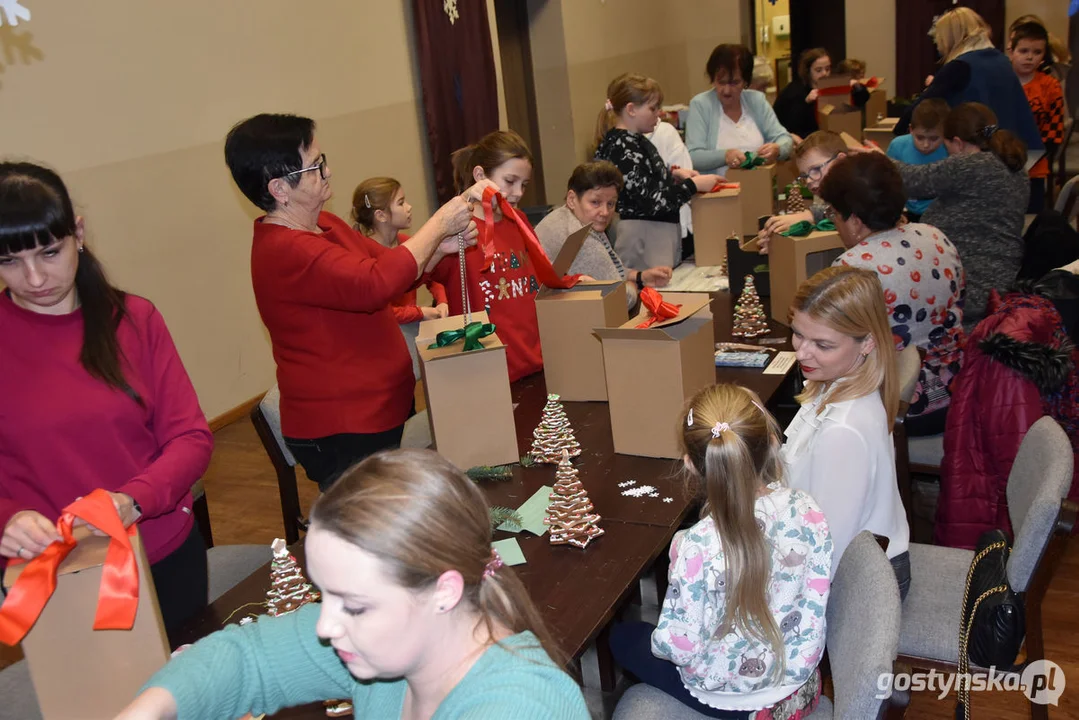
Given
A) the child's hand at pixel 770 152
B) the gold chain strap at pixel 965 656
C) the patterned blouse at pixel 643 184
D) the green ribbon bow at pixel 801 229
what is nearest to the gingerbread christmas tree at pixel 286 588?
the gold chain strap at pixel 965 656

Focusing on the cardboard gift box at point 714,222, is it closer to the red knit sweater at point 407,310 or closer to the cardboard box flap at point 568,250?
the red knit sweater at point 407,310

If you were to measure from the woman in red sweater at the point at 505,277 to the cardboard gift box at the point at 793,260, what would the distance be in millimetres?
932

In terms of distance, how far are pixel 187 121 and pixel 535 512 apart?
11.9ft

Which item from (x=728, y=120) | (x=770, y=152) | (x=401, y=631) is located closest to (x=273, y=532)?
(x=401, y=631)

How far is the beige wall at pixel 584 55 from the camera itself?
8398mm

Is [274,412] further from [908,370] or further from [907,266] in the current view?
[907,266]

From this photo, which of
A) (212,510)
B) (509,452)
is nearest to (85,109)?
(212,510)

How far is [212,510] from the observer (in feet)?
14.1

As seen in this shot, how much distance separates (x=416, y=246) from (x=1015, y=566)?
157cm

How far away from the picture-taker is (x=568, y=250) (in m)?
3.04

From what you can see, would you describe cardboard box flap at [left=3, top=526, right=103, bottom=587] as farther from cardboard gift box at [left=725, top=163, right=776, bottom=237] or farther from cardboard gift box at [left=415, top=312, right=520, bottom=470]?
cardboard gift box at [left=725, top=163, right=776, bottom=237]

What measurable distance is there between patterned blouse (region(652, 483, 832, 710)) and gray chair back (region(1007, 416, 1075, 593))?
1.51 ft

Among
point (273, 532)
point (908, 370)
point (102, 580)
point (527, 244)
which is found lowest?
point (273, 532)

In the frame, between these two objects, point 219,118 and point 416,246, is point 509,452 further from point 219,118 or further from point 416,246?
point 219,118
